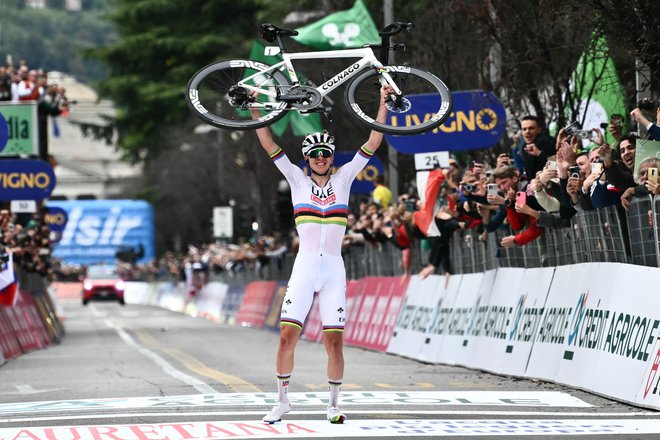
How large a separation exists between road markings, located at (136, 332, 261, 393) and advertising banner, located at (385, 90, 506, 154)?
4.17m

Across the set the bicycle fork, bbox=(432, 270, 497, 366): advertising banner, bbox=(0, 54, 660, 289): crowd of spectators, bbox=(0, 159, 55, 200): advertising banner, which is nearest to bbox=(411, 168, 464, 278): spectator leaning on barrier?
bbox=(0, 54, 660, 289): crowd of spectators

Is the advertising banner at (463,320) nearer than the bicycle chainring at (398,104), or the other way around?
the bicycle chainring at (398,104)

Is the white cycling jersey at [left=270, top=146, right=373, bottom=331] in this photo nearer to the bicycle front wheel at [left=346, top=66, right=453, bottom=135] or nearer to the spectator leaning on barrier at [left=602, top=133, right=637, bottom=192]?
the bicycle front wheel at [left=346, top=66, right=453, bottom=135]

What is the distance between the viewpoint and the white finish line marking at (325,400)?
13.8m

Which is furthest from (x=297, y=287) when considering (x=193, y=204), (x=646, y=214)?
(x=193, y=204)

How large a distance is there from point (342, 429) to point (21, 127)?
69.5 ft

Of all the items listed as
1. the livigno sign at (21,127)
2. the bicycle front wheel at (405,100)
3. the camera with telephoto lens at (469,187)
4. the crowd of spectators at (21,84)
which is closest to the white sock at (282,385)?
the bicycle front wheel at (405,100)

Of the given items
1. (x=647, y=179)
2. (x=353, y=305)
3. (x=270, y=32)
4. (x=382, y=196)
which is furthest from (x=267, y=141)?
(x=382, y=196)

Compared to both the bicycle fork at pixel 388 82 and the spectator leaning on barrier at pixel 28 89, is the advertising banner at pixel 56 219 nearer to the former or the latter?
the spectator leaning on barrier at pixel 28 89

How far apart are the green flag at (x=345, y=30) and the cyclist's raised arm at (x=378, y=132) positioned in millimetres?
15668

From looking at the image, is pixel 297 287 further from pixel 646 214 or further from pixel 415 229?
pixel 415 229

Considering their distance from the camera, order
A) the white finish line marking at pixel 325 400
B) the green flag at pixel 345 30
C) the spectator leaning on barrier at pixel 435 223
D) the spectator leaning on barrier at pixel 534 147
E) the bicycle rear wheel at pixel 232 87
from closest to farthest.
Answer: the white finish line marking at pixel 325 400, the bicycle rear wheel at pixel 232 87, the spectator leaning on barrier at pixel 534 147, the spectator leaning on barrier at pixel 435 223, the green flag at pixel 345 30

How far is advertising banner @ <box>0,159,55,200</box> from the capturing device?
2851 cm

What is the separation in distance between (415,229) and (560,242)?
584cm
